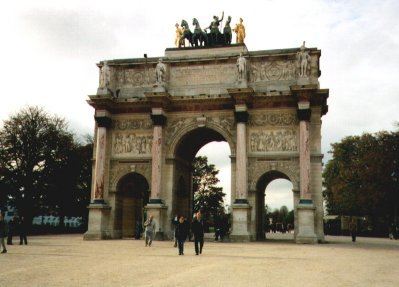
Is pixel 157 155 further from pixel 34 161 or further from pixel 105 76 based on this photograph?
pixel 34 161

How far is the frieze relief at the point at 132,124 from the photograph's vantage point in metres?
32.5

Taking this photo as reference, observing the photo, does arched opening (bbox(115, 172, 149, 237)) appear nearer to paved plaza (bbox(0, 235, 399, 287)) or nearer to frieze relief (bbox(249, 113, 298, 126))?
frieze relief (bbox(249, 113, 298, 126))

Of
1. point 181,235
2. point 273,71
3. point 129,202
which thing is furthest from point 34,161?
point 181,235

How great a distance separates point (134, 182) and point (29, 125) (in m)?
14.7

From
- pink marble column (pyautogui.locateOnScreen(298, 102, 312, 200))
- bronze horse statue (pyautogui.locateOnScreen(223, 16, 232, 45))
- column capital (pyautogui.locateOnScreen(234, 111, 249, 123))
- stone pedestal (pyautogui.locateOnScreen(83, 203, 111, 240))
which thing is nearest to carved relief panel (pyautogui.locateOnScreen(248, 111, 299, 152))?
column capital (pyautogui.locateOnScreen(234, 111, 249, 123))

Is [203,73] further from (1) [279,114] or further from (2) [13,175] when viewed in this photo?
(2) [13,175]

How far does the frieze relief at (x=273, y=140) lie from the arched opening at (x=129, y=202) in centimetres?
791

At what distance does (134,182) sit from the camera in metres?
34.1

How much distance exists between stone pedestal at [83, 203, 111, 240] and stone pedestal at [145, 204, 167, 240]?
3112 millimetres

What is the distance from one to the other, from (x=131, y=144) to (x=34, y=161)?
48.4 feet

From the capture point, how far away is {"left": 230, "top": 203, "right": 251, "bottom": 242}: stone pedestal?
28234 mm

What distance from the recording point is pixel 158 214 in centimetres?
2989

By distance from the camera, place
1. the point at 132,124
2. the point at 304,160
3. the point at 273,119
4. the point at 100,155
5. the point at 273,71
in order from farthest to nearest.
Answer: the point at 132,124 → the point at 100,155 → the point at 273,71 → the point at 273,119 → the point at 304,160

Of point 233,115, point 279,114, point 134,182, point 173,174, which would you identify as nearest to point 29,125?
point 134,182
